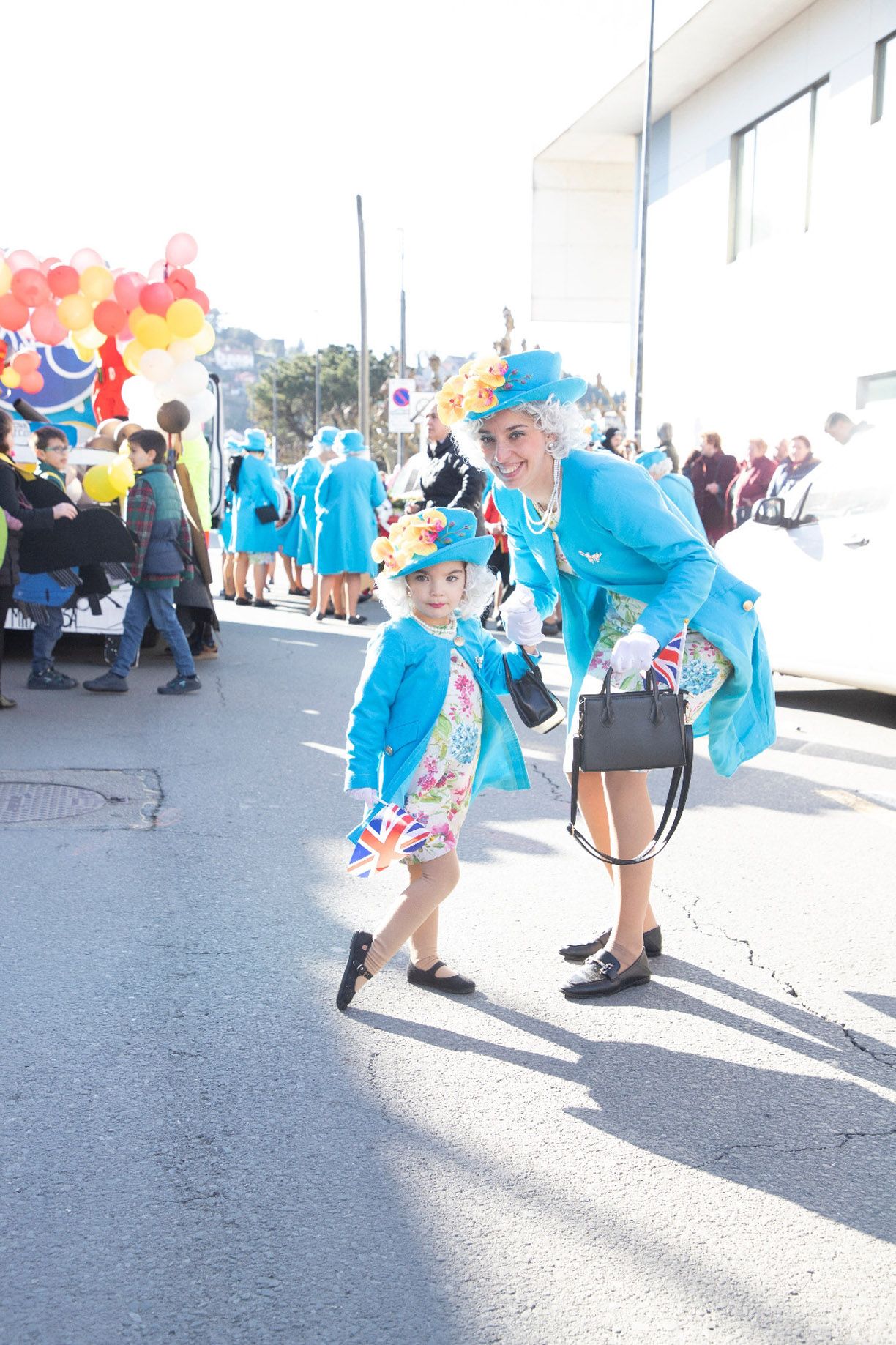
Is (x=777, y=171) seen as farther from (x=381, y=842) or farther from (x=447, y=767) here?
(x=381, y=842)

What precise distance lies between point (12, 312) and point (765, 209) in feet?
40.8

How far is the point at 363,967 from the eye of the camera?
3.67m

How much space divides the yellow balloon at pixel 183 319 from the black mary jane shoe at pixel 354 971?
26.3 feet

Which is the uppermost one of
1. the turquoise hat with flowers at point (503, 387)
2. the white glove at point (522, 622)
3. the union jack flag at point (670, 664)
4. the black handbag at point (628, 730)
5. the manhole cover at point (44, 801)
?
the turquoise hat with flowers at point (503, 387)

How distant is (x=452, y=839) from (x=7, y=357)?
10037 millimetres

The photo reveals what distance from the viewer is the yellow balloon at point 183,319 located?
10664mm

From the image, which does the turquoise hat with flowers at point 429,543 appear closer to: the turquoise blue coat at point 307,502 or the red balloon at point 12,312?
the red balloon at point 12,312

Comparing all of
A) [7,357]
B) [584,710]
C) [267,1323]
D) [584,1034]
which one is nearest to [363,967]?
[584,1034]

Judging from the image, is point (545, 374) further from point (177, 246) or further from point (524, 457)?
point (177, 246)

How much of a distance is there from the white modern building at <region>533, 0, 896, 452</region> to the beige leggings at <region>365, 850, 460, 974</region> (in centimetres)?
1046

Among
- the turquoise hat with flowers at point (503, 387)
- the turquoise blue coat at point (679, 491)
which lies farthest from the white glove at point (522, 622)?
the turquoise blue coat at point (679, 491)

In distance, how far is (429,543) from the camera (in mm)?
3592

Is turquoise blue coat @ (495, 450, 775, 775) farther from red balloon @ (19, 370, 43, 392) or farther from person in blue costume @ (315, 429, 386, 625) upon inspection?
red balloon @ (19, 370, 43, 392)

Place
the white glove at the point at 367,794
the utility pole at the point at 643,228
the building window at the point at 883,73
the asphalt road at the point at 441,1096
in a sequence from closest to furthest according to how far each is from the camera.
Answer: the asphalt road at the point at 441,1096, the white glove at the point at 367,794, the building window at the point at 883,73, the utility pole at the point at 643,228
